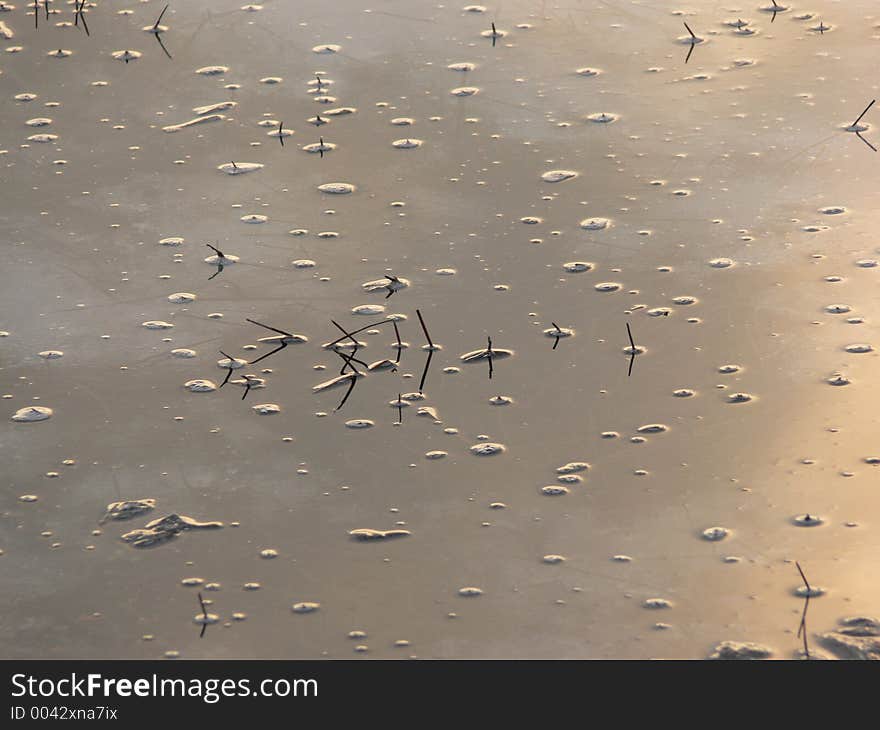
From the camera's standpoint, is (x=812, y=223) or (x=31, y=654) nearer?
(x=31, y=654)

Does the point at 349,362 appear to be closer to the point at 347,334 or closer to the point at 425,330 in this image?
the point at 347,334

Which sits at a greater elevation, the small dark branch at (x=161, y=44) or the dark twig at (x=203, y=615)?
the small dark branch at (x=161, y=44)

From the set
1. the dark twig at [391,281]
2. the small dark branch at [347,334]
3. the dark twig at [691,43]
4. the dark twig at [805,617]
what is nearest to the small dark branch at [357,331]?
the small dark branch at [347,334]

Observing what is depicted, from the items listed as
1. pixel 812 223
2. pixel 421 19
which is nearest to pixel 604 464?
pixel 812 223

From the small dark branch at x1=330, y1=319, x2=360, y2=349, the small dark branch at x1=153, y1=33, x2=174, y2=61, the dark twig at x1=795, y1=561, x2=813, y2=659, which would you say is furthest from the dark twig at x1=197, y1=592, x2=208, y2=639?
the small dark branch at x1=153, y1=33, x2=174, y2=61

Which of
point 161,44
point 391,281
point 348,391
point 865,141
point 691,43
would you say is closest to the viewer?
point 348,391

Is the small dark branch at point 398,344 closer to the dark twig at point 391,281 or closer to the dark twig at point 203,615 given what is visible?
the dark twig at point 391,281

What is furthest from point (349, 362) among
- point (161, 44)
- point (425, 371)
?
point (161, 44)

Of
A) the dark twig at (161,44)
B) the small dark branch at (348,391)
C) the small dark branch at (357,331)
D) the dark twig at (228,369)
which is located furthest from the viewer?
the dark twig at (161,44)

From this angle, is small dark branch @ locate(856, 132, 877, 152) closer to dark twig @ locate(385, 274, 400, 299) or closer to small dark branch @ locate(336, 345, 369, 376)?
dark twig @ locate(385, 274, 400, 299)

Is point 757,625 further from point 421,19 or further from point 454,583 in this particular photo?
point 421,19

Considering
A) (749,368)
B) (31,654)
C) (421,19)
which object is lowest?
(31,654)
